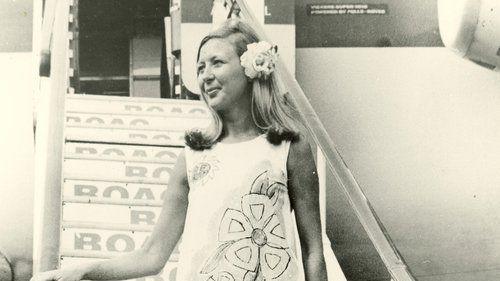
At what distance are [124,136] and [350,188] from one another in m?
0.86

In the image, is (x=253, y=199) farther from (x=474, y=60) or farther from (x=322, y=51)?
(x=322, y=51)

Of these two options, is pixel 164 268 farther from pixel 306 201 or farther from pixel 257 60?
pixel 257 60

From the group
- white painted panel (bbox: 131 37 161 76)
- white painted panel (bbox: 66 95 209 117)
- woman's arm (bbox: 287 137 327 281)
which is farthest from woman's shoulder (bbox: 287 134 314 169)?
white painted panel (bbox: 131 37 161 76)

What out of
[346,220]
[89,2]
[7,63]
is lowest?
[346,220]

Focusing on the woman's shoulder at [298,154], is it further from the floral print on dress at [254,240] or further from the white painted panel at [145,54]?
the white painted panel at [145,54]

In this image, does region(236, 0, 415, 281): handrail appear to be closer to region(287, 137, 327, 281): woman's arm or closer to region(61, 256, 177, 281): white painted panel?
region(287, 137, 327, 281): woman's arm

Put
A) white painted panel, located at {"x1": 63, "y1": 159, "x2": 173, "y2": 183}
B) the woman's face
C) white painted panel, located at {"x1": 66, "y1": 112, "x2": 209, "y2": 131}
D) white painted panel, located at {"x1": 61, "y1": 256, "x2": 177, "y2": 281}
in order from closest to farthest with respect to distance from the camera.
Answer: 1. the woman's face
2. white painted panel, located at {"x1": 61, "y1": 256, "x2": 177, "y2": 281}
3. white painted panel, located at {"x1": 63, "y1": 159, "x2": 173, "y2": 183}
4. white painted panel, located at {"x1": 66, "y1": 112, "x2": 209, "y2": 131}

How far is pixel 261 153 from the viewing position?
1571 millimetres

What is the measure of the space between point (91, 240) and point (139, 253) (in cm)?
37

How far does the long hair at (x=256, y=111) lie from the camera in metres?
1.59

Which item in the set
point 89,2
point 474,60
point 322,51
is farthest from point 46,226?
point 89,2

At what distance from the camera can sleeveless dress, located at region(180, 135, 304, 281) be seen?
4.98ft

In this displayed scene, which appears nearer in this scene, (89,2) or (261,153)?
(261,153)

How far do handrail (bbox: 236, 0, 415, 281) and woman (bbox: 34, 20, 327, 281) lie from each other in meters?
0.13
